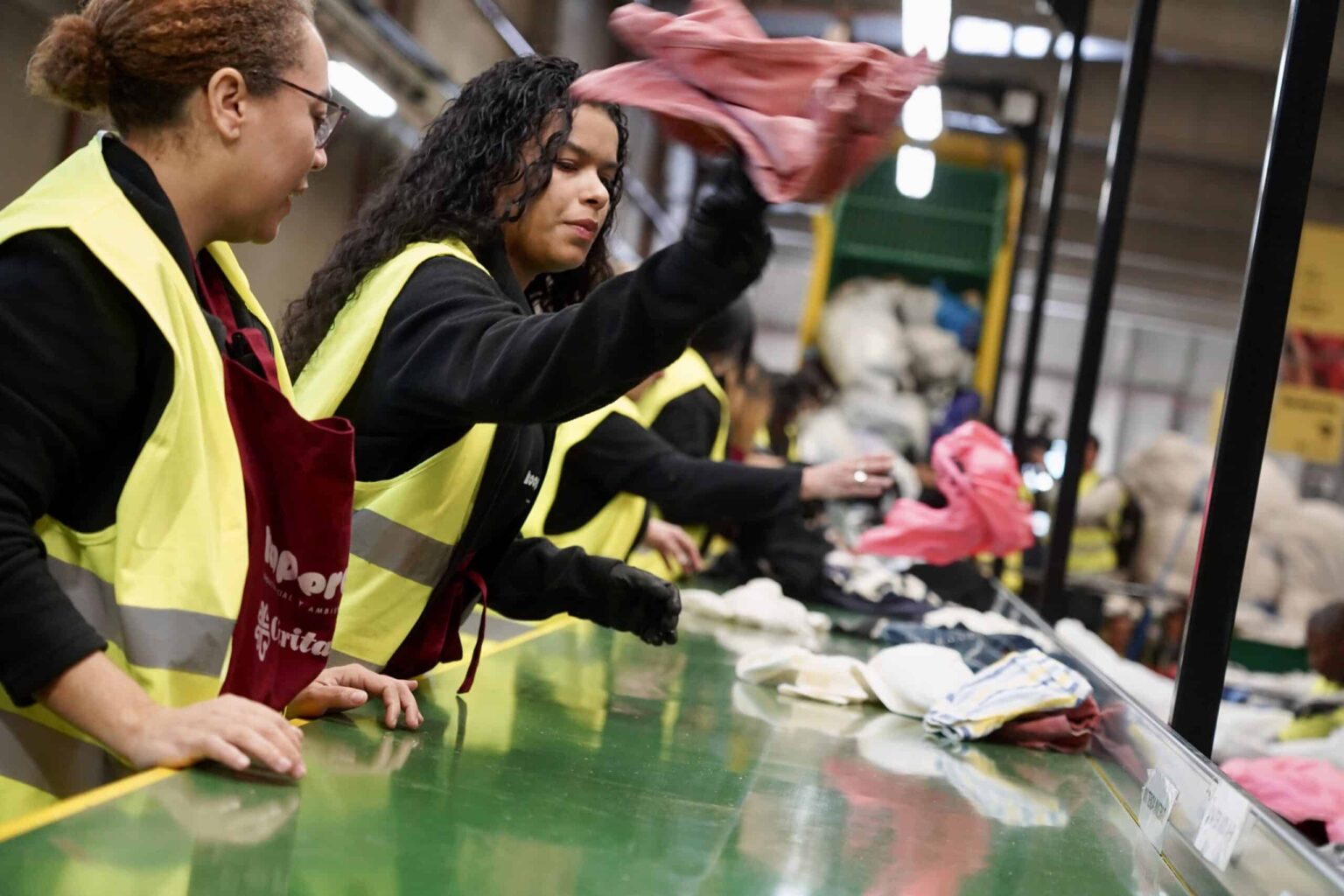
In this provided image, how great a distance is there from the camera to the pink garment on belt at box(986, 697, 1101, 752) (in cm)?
227

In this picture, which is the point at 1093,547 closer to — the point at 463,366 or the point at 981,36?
the point at 981,36

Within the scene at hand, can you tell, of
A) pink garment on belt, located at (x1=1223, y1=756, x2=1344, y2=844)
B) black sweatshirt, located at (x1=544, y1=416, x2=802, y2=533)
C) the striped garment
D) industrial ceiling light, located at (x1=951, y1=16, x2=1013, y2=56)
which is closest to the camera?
the striped garment

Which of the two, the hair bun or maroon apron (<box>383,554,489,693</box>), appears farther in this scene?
maroon apron (<box>383,554,489,693</box>)

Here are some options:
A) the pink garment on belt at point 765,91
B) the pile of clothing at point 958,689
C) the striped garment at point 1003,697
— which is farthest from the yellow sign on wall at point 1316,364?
the pink garment on belt at point 765,91

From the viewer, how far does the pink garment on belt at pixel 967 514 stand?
369 centimetres

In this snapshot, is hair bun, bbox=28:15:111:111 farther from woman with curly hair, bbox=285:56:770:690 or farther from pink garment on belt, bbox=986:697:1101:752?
pink garment on belt, bbox=986:697:1101:752

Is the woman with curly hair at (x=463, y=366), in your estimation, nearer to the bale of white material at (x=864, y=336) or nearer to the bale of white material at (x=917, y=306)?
the bale of white material at (x=864, y=336)

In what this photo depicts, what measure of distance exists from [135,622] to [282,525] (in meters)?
0.20

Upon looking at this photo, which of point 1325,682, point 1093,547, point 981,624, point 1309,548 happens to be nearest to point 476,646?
point 981,624

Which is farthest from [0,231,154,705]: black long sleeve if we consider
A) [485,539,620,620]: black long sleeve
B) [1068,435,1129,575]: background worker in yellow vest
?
[1068,435,1129,575]: background worker in yellow vest

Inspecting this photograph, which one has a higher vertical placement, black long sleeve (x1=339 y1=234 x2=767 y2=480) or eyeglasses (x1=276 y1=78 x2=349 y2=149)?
eyeglasses (x1=276 y1=78 x2=349 y2=149)

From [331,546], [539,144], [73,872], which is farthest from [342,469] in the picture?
[539,144]

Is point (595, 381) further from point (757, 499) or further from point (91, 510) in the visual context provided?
point (757, 499)

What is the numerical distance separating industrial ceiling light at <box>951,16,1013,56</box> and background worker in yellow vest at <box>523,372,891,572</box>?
8.88m
